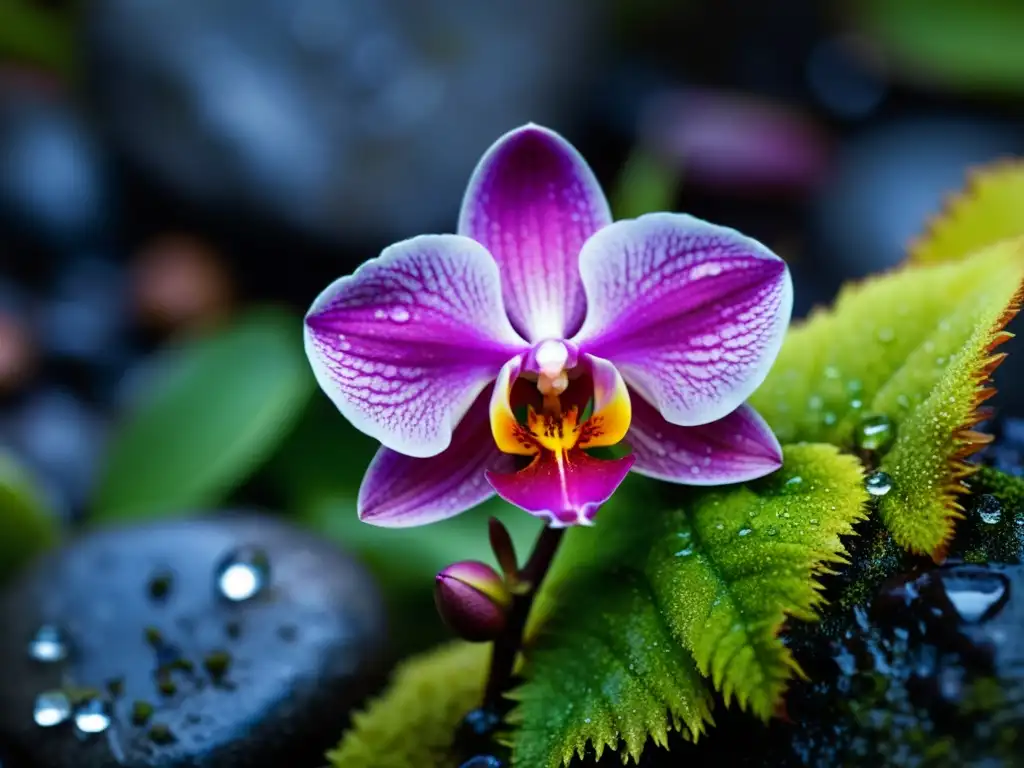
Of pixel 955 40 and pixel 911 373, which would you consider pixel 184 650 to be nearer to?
pixel 911 373

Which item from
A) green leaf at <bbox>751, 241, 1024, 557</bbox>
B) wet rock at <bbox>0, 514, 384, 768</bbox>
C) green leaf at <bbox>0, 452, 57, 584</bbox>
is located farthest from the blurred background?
green leaf at <bbox>751, 241, 1024, 557</bbox>

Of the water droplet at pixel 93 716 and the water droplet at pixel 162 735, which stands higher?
the water droplet at pixel 93 716

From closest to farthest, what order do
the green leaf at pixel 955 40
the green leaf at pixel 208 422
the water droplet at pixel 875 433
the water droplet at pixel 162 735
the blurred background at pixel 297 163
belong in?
the water droplet at pixel 875 433, the water droplet at pixel 162 735, the green leaf at pixel 208 422, the blurred background at pixel 297 163, the green leaf at pixel 955 40

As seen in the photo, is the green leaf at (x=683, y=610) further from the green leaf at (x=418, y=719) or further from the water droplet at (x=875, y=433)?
the green leaf at (x=418, y=719)

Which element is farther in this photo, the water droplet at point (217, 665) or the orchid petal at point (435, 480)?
the water droplet at point (217, 665)

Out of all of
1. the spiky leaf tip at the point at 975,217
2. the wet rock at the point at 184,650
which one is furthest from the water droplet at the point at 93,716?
the spiky leaf tip at the point at 975,217

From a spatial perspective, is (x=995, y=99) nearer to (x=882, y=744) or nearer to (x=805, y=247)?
(x=805, y=247)

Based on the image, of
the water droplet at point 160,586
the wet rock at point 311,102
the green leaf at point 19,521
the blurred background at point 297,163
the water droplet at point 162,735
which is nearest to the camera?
the water droplet at point 162,735

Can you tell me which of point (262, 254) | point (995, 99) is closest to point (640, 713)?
point (262, 254)
